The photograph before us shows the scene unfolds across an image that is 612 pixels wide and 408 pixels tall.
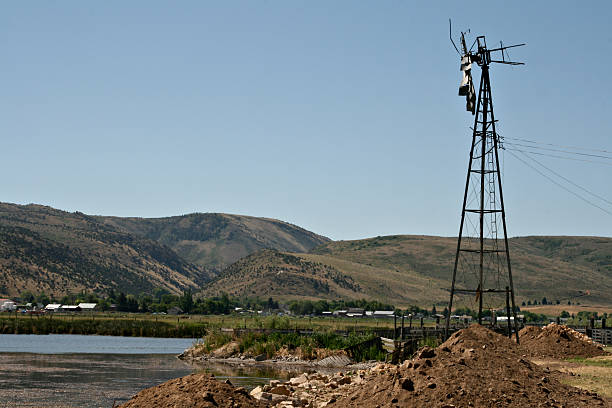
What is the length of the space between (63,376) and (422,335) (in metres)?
19.7

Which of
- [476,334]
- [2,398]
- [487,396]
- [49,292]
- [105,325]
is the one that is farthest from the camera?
[49,292]

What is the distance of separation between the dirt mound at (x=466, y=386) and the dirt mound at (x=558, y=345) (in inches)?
696

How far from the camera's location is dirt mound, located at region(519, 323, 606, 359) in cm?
3788

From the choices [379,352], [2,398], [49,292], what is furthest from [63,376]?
[49,292]

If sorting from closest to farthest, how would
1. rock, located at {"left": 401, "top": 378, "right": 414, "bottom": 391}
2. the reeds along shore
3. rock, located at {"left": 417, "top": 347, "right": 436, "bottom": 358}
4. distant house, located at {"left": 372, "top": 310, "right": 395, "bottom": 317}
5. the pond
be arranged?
rock, located at {"left": 401, "top": 378, "right": 414, "bottom": 391} < rock, located at {"left": 417, "top": 347, "right": 436, "bottom": 358} < the pond < the reeds along shore < distant house, located at {"left": 372, "top": 310, "right": 395, "bottom": 317}

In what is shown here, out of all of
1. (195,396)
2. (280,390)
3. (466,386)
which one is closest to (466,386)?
(466,386)

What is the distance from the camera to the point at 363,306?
17250cm

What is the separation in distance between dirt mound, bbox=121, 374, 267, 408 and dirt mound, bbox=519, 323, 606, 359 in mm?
20159

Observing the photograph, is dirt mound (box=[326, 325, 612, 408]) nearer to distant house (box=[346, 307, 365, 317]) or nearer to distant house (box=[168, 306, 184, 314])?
distant house (box=[346, 307, 365, 317])

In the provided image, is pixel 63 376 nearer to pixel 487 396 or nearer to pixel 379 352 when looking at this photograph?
pixel 379 352

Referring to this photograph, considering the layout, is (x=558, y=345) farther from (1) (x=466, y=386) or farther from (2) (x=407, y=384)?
(2) (x=407, y=384)

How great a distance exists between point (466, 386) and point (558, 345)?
875 inches

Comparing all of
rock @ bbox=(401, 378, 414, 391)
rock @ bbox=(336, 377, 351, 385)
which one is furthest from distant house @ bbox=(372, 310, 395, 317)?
rock @ bbox=(401, 378, 414, 391)

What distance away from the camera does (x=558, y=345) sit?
127 ft
